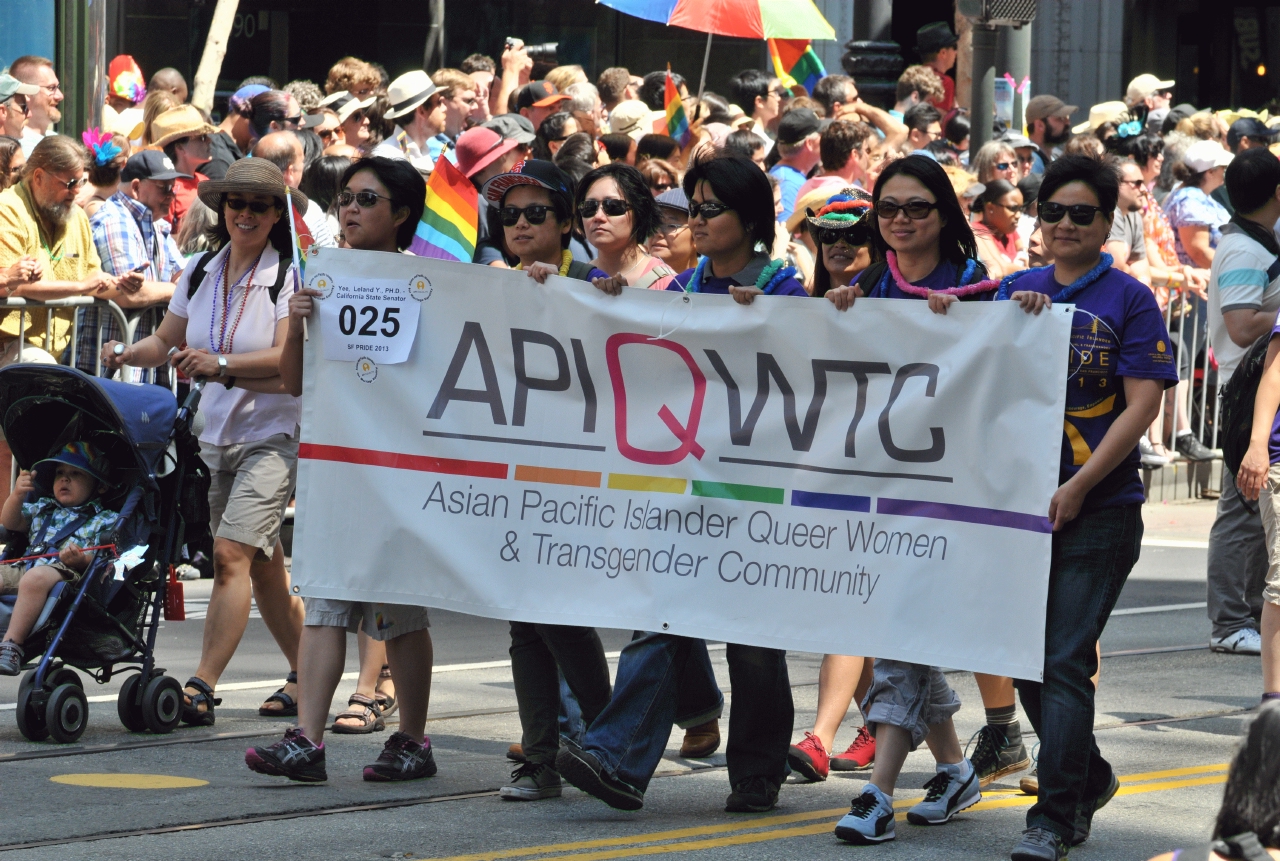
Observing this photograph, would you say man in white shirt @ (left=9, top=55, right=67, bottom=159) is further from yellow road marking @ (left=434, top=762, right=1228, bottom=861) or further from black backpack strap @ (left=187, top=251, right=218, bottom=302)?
yellow road marking @ (left=434, top=762, right=1228, bottom=861)

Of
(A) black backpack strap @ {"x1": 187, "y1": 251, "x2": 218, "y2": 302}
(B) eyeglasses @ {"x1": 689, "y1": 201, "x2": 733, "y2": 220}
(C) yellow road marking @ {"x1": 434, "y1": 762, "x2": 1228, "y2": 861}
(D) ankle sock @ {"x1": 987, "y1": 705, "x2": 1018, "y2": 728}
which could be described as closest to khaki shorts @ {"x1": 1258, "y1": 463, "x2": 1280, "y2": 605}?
(C) yellow road marking @ {"x1": 434, "y1": 762, "x2": 1228, "y2": 861}

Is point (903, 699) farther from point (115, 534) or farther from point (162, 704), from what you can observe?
point (115, 534)

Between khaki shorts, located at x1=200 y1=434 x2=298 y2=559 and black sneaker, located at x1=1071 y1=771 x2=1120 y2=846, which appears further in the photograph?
khaki shorts, located at x1=200 y1=434 x2=298 y2=559

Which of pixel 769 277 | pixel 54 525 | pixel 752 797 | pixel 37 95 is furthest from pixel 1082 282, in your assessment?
pixel 37 95

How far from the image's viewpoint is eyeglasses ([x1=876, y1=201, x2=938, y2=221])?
5.96 metres

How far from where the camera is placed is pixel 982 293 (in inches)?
237

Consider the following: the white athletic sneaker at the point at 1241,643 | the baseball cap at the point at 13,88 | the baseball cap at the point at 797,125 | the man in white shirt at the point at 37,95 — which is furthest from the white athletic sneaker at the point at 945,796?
the man in white shirt at the point at 37,95

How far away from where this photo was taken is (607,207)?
6.69 metres

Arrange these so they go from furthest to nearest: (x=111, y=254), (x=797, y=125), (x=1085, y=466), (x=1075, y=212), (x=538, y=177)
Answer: (x=797, y=125)
(x=111, y=254)
(x=538, y=177)
(x=1075, y=212)
(x=1085, y=466)

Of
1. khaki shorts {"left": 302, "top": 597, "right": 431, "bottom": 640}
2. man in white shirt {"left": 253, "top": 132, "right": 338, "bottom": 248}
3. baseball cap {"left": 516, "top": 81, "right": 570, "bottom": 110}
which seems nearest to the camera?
khaki shorts {"left": 302, "top": 597, "right": 431, "bottom": 640}

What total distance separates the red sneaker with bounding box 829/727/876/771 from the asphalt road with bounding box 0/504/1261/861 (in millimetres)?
102

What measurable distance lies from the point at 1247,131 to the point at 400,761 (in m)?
13.4

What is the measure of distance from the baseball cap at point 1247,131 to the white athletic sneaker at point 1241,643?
9.28 m

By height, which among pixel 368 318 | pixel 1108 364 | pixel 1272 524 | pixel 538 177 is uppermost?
pixel 538 177
